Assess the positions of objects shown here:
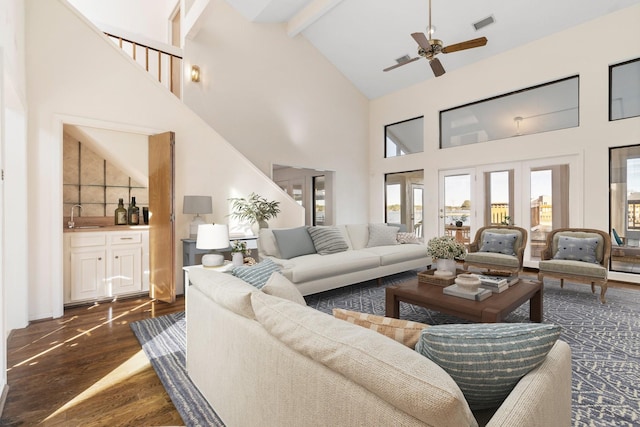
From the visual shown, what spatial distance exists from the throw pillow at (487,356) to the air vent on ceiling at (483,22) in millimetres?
5905

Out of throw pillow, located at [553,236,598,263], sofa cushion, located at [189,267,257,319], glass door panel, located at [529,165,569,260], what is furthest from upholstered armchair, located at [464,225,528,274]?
sofa cushion, located at [189,267,257,319]

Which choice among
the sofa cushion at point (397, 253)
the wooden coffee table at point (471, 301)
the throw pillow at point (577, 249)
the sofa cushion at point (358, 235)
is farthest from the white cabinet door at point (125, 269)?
the throw pillow at point (577, 249)

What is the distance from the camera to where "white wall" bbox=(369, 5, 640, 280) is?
470 centimetres

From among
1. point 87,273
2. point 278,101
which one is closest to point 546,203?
point 278,101

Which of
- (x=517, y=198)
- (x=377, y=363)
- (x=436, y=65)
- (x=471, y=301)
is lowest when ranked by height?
(x=471, y=301)

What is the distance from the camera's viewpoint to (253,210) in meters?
4.49

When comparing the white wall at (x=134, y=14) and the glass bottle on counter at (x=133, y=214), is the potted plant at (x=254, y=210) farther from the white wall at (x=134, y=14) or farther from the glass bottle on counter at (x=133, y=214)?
the white wall at (x=134, y=14)

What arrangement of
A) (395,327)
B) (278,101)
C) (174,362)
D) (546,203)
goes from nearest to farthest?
(395,327), (174,362), (546,203), (278,101)

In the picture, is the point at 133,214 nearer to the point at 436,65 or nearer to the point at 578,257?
the point at 436,65

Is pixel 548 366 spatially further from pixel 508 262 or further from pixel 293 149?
pixel 293 149

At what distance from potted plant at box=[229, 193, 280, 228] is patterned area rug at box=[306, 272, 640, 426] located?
4.25ft

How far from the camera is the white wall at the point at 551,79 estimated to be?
15.4ft

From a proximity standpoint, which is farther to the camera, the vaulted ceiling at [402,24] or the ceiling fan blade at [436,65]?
the vaulted ceiling at [402,24]

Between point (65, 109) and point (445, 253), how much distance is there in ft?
13.5
